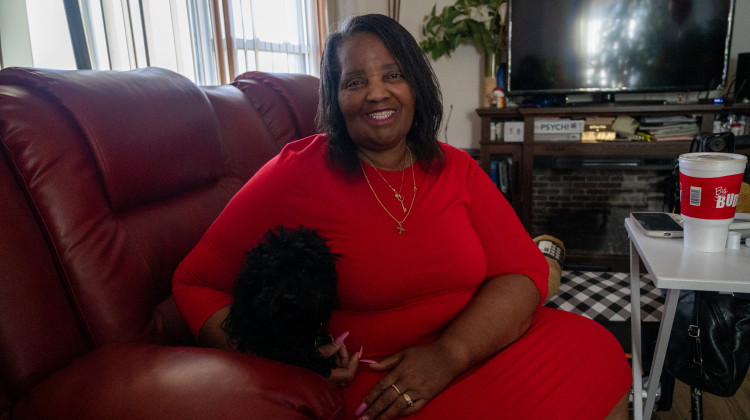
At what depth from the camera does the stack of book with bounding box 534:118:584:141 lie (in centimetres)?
295

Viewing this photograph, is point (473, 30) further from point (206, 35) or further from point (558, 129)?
point (206, 35)

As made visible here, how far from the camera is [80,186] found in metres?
0.86

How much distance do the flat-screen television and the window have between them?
1465 millimetres

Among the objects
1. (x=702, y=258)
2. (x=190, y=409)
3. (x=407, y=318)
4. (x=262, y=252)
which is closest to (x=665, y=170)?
(x=702, y=258)

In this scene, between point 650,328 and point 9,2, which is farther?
point 650,328

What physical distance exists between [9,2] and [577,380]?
1681mm

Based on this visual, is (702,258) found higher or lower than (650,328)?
higher

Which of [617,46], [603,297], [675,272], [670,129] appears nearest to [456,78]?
[617,46]

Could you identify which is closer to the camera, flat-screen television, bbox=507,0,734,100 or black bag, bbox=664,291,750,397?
black bag, bbox=664,291,750,397

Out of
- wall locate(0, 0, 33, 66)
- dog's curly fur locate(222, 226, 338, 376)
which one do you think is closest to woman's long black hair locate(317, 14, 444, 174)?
dog's curly fur locate(222, 226, 338, 376)

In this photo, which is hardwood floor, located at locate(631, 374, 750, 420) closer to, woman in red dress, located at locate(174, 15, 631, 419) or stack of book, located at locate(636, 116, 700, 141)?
woman in red dress, located at locate(174, 15, 631, 419)

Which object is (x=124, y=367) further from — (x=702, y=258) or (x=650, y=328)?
(x=650, y=328)

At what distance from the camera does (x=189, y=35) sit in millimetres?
2113

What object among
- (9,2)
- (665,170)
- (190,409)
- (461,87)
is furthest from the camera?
(461,87)
